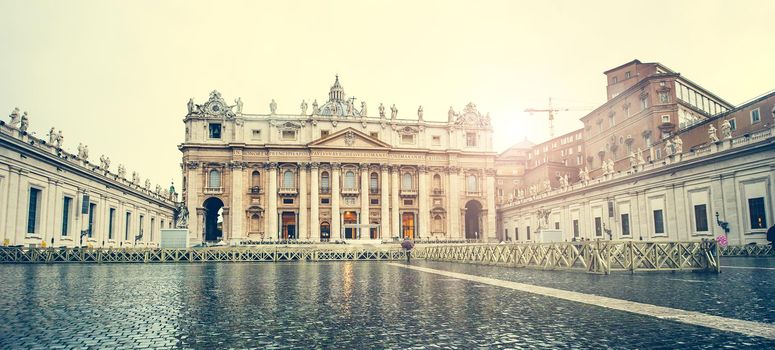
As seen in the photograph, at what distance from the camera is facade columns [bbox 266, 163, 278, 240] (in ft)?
230

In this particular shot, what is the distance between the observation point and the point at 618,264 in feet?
68.6

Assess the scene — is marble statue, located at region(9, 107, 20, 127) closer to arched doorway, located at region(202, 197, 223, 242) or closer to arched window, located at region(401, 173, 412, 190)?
arched doorway, located at region(202, 197, 223, 242)

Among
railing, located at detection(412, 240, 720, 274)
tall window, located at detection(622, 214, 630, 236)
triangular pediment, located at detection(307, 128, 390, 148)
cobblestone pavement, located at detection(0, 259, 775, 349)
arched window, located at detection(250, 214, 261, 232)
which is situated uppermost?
triangular pediment, located at detection(307, 128, 390, 148)

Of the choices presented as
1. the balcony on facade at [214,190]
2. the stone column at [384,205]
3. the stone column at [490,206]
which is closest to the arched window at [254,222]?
the balcony on facade at [214,190]

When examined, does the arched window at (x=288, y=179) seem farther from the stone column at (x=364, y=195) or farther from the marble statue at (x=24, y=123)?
the marble statue at (x=24, y=123)

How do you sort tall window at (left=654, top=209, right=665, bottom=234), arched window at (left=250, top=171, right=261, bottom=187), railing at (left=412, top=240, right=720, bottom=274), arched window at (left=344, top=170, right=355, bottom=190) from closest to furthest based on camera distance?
1. railing at (left=412, top=240, right=720, bottom=274)
2. tall window at (left=654, top=209, right=665, bottom=234)
3. arched window at (left=250, top=171, right=261, bottom=187)
4. arched window at (left=344, top=170, right=355, bottom=190)

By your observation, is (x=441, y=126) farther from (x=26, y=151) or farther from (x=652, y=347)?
(x=652, y=347)

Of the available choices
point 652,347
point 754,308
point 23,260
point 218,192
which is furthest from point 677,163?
point 218,192

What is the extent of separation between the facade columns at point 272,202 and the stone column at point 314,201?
4.76 meters

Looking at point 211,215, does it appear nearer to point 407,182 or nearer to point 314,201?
point 314,201

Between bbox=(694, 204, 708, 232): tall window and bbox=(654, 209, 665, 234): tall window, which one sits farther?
bbox=(654, 209, 665, 234): tall window

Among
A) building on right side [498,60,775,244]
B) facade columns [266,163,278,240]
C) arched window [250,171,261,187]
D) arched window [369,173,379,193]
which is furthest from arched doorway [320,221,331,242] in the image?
building on right side [498,60,775,244]

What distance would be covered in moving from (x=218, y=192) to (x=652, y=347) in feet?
226

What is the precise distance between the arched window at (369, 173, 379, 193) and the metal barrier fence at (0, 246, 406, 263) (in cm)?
2998
